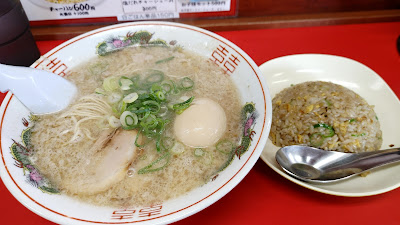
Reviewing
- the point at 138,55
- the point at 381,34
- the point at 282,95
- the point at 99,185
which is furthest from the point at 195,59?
the point at 381,34

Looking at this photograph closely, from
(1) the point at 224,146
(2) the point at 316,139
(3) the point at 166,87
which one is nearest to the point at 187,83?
(3) the point at 166,87

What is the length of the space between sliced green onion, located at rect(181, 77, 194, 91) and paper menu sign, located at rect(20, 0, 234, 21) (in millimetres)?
691

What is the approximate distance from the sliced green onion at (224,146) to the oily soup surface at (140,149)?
0.06ft

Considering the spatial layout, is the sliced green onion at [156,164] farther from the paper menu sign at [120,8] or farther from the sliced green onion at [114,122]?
the paper menu sign at [120,8]

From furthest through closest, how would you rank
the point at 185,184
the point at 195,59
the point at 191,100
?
the point at 195,59
the point at 191,100
the point at 185,184

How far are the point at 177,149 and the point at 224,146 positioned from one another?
0.21 metres

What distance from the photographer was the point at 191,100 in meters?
1.45

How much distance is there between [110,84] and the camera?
162 centimetres

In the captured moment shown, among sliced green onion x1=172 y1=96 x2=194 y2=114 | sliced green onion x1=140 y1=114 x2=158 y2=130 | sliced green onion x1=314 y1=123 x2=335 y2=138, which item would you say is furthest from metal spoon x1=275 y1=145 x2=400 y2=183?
sliced green onion x1=140 y1=114 x2=158 y2=130

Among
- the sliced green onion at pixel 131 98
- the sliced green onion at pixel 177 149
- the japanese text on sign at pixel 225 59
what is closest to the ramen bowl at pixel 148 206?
the japanese text on sign at pixel 225 59

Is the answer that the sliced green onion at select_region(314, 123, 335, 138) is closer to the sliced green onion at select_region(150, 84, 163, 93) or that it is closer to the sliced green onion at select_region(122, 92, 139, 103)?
the sliced green onion at select_region(150, 84, 163, 93)

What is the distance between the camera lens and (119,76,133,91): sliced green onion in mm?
1590

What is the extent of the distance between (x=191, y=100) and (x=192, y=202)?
52cm

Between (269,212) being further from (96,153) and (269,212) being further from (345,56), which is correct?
(345,56)
